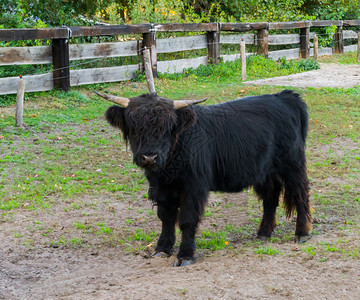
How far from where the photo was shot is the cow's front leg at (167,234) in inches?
230

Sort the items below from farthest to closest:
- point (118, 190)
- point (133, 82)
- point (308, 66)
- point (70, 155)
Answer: point (308, 66) < point (133, 82) < point (70, 155) < point (118, 190)

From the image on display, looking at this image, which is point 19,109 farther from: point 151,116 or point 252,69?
point 252,69

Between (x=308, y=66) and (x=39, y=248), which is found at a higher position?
(x=308, y=66)

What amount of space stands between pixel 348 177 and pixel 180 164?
12.6 feet

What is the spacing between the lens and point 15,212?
702cm

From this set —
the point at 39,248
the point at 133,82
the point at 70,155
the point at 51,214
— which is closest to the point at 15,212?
the point at 51,214

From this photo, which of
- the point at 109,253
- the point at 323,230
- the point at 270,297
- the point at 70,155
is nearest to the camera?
the point at 270,297

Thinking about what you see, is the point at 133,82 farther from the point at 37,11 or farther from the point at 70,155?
the point at 70,155

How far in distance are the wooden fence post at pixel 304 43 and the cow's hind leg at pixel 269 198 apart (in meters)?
17.2

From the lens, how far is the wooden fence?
39.3 ft

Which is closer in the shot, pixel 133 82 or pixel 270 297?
pixel 270 297

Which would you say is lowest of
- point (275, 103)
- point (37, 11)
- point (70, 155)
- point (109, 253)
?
point (109, 253)

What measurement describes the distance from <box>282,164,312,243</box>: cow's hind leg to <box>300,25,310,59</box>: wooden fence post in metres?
17.2

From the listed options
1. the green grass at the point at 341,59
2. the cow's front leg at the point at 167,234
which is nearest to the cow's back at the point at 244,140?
the cow's front leg at the point at 167,234
